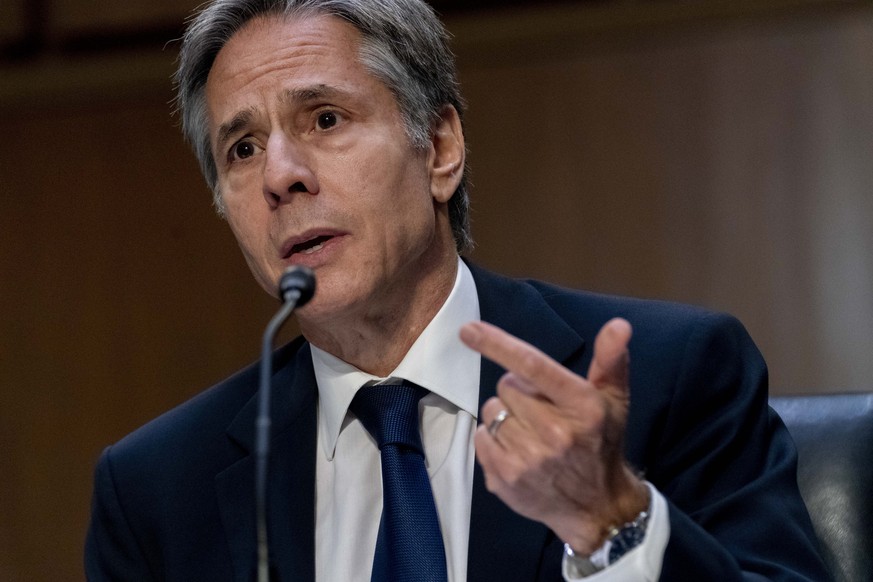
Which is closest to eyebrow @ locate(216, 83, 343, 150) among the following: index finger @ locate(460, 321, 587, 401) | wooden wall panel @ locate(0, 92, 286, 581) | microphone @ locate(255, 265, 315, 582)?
microphone @ locate(255, 265, 315, 582)

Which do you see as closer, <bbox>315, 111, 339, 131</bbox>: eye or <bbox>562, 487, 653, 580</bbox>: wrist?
<bbox>562, 487, 653, 580</bbox>: wrist

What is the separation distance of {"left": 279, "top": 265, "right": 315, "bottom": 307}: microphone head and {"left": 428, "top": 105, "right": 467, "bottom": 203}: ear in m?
0.64

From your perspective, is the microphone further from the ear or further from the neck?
the ear

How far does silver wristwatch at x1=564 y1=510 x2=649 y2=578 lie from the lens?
125cm

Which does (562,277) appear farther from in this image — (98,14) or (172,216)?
(98,14)

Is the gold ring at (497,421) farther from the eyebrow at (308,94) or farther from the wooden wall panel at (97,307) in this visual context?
the wooden wall panel at (97,307)

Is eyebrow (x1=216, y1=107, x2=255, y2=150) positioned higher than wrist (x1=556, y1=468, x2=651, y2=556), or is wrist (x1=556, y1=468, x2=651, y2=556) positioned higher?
eyebrow (x1=216, y1=107, x2=255, y2=150)

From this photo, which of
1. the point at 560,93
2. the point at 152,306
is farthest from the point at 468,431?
the point at 152,306

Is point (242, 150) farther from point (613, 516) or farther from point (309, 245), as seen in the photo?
point (613, 516)

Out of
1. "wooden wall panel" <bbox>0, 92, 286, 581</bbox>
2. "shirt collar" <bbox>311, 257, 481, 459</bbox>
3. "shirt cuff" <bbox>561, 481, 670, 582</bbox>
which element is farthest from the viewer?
"wooden wall panel" <bbox>0, 92, 286, 581</bbox>

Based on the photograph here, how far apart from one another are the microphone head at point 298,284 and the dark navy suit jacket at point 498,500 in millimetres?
461

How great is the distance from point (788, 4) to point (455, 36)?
87cm

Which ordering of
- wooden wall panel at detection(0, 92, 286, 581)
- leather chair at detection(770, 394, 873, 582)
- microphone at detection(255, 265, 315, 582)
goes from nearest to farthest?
microphone at detection(255, 265, 315, 582) → leather chair at detection(770, 394, 873, 582) → wooden wall panel at detection(0, 92, 286, 581)

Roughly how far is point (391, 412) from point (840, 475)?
64 centimetres
